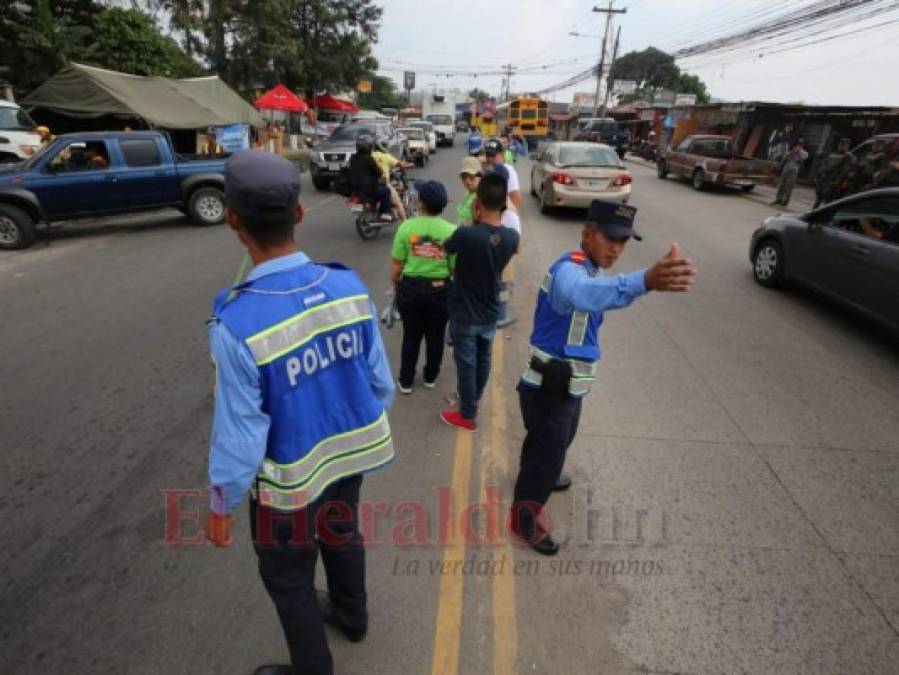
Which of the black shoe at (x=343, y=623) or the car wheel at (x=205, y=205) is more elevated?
the black shoe at (x=343, y=623)

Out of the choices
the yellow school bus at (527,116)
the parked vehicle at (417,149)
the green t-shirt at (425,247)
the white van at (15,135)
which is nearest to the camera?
the green t-shirt at (425,247)

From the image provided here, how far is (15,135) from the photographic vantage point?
42.7ft

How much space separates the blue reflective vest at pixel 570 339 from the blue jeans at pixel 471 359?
1083mm

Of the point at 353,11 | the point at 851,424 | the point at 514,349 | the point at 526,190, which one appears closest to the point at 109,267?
the point at 514,349

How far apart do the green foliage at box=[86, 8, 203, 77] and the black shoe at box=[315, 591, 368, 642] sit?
21602mm

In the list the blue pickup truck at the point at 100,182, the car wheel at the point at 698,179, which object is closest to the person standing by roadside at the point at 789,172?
the car wheel at the point at 698,179

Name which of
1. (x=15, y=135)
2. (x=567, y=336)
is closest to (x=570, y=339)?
(x=567, y=336)

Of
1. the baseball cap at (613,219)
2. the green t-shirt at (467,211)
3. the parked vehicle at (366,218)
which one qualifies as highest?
the baseball cap at (613,219)

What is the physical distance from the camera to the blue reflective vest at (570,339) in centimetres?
239

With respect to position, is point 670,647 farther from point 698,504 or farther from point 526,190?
point 526,190

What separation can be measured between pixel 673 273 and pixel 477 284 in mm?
1764

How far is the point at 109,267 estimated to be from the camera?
7637mm

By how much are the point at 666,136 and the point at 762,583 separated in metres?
34.9

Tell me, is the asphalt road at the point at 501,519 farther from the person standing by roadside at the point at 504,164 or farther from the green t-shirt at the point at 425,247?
the person standing by roadside at the point at 504,164
